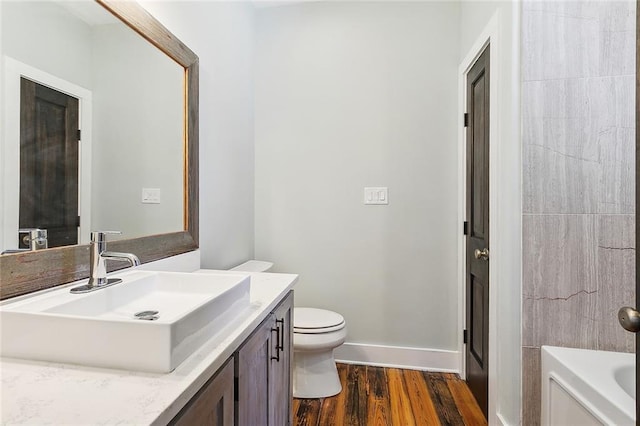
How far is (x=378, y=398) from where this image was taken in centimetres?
196

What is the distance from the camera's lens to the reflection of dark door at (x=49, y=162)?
87 cm

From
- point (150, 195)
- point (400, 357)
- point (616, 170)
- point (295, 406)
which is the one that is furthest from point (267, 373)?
point (616, 170)

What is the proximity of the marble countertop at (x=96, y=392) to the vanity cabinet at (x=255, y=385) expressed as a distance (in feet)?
0.19

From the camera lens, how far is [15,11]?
33.2 inches

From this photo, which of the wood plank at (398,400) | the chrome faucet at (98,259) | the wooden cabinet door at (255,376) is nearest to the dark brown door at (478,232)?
the wood plank at (398,400)

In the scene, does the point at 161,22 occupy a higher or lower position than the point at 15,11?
higher

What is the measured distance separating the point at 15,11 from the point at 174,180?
0.77m

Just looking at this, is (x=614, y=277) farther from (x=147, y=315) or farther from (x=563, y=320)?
(x=147, y=315)

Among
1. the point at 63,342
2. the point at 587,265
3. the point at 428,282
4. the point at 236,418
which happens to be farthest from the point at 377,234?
the point at 63,342

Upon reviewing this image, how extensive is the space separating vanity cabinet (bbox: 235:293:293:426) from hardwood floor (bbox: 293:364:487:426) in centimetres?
46

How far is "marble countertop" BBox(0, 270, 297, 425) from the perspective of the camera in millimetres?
505

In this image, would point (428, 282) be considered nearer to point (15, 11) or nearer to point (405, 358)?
point (405, 358)

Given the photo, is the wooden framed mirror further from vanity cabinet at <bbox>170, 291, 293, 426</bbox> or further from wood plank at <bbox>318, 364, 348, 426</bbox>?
wood plank at <bbox>318, 364, 348, 426</bbox>

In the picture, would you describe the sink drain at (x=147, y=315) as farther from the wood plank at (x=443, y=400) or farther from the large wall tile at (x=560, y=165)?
the wood plank at (x=443, y=400)
